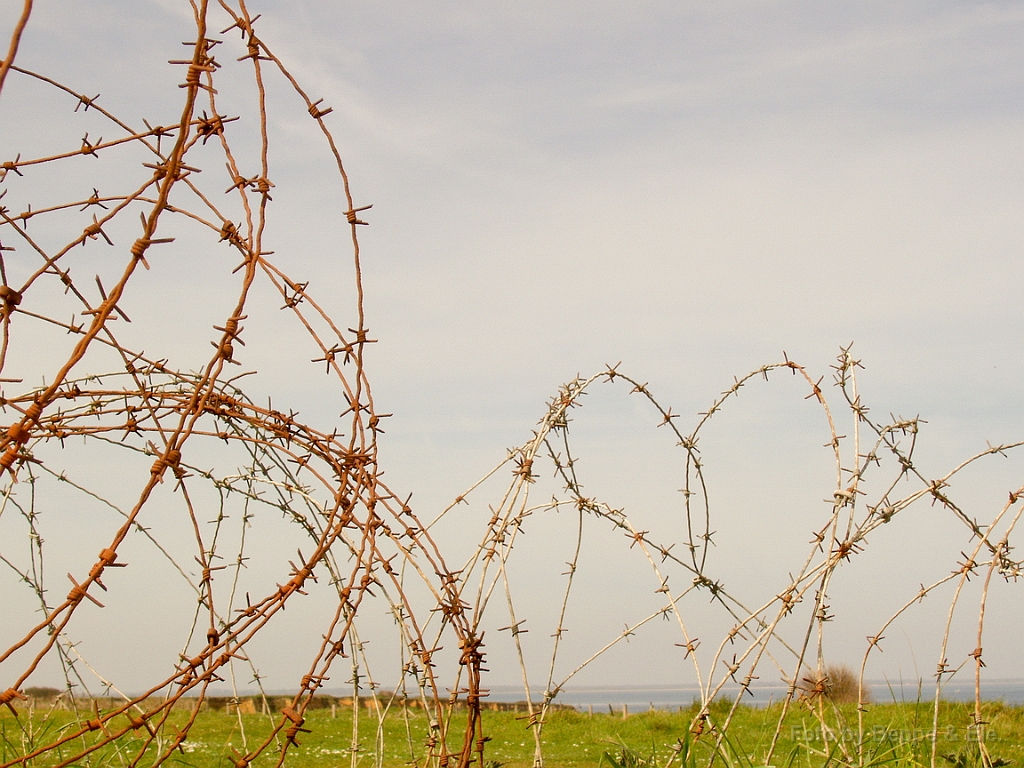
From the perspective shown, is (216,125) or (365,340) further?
(365,340)

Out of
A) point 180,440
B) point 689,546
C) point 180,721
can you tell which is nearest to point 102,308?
point 180,440

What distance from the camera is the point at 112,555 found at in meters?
1.90

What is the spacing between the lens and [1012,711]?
8352mm

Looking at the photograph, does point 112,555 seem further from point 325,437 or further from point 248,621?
point 325,437

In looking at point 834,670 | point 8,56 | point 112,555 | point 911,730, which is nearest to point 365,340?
point 112,555

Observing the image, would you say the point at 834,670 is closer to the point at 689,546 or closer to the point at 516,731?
the point at 516,731

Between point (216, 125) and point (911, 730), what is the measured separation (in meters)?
3.10

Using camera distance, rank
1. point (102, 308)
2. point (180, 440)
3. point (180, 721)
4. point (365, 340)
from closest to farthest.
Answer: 1. point (102, 308)
2. point (180, 440)
3. point (365, 340)
4. point (180, 721)

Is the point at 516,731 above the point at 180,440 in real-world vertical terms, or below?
below

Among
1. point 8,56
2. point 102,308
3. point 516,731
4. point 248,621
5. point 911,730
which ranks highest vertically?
point 8,56

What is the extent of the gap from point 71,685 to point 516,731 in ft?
16.1

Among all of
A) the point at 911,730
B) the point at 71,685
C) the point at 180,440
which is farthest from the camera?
the point at 71,685

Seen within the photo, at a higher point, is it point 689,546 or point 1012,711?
point 689,546

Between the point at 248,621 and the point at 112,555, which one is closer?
the point at 112,555
